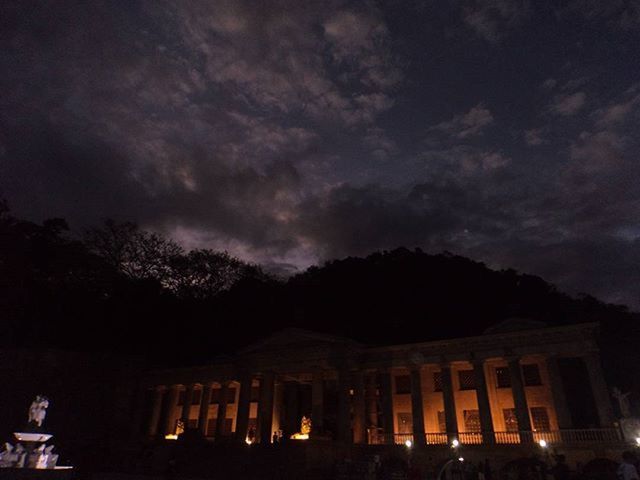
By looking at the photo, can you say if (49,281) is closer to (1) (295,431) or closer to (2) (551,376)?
(1) (295,431)

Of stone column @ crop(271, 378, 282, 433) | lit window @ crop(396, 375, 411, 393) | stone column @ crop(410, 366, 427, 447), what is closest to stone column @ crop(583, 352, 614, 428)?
stone column @ crop(410, 366, 427, 447)

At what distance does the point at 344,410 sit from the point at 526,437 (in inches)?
458

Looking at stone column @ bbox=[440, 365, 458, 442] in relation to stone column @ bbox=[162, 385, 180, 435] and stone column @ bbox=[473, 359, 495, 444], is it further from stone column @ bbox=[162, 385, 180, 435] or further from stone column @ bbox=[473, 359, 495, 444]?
stone column @ bbox=[162, 385, 180, 435]

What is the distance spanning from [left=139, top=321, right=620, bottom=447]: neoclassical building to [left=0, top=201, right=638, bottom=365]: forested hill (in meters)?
13.3

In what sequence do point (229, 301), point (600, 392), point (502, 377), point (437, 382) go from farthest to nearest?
point (229, 301) < point (437, 382) < point (502, 377) < point (600, 392)

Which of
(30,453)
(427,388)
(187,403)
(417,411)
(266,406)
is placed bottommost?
(30,453)

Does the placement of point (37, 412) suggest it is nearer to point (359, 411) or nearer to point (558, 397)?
point (359, 411)

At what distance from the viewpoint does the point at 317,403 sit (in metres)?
34.7

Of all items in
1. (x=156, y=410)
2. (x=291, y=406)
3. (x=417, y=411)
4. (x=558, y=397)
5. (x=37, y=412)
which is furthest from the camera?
(x=156, y=410)

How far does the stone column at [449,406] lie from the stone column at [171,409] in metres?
26.6

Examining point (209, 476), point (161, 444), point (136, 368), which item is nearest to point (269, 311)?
point (136, 368)

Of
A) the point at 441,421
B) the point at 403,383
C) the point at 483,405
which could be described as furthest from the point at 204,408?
the point at 483,405

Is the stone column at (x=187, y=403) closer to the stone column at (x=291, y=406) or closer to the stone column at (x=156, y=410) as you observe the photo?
the stone column at (x=156, y=410)

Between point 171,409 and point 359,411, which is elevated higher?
point 171,409
